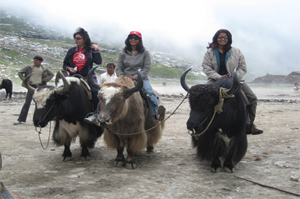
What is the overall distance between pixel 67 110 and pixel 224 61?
8.60 feet

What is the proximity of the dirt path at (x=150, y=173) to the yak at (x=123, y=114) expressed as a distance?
329 millimetres

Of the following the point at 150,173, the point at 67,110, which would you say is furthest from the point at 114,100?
the point at 150,173

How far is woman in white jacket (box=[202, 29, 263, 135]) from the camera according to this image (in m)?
4.07

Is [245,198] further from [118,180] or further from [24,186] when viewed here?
[24,186]

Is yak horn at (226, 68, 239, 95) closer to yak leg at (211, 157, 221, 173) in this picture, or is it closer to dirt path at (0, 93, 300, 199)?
yak leg at (211, 157, 221, 173)

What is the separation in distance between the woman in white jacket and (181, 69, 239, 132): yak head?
0.79 m

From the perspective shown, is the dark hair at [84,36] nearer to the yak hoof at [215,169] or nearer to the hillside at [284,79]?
the yak hoof at [215,169]

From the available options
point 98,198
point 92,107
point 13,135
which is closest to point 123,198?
point 98,198

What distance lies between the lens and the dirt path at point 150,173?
2.90m

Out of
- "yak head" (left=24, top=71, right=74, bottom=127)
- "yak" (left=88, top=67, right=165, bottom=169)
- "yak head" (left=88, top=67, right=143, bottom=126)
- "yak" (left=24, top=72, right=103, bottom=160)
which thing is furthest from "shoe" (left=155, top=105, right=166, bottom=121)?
"yak head" (left=24, top=71, right=74, bottom=127)

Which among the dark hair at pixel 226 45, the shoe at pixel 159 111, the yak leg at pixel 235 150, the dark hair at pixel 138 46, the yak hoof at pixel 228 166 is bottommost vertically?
the yak hoof at pixel 228 166

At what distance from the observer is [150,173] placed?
11.9 feet

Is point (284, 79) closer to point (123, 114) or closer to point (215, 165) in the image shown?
point (215, 165)

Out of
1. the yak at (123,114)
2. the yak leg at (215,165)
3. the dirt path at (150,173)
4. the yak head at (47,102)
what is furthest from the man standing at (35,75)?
the yak leg at (215,165)
